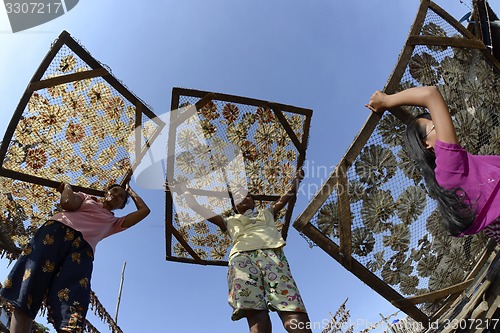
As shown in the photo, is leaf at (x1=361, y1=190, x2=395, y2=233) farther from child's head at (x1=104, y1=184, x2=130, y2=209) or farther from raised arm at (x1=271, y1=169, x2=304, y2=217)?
child's head at (x1=104, y1=184, x2=130, y2=209)

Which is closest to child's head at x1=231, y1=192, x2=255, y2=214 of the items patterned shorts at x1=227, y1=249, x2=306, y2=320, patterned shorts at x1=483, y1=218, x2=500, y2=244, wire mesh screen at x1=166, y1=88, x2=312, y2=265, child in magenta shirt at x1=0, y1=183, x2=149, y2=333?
wire mesh screen at x1=166, y1=88, x2=312, y2=265

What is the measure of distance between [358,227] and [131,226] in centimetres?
169

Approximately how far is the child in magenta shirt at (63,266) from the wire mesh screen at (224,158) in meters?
1.01

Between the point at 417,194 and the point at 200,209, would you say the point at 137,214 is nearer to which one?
the point at 200,209

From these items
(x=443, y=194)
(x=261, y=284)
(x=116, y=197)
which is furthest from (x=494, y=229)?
(x=116, y=197)

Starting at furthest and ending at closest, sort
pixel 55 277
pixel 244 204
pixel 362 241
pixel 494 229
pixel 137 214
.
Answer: pixel 244 204
pixel 137 214
pixel 362 241
pixel 55 277
pixel 494 229

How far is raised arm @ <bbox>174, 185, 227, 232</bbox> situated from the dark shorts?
1.09 meters

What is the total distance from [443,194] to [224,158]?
270 centimetres

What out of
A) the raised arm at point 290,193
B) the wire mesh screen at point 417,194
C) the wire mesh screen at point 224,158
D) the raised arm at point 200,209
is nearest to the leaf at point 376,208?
the wire mesh screen at point 417,194

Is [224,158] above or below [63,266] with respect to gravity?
above

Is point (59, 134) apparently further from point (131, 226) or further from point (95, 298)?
point (95, 298)

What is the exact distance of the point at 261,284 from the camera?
9.80 feet

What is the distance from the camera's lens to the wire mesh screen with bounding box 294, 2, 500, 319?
296 centimetres

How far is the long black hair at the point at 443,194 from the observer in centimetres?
193
